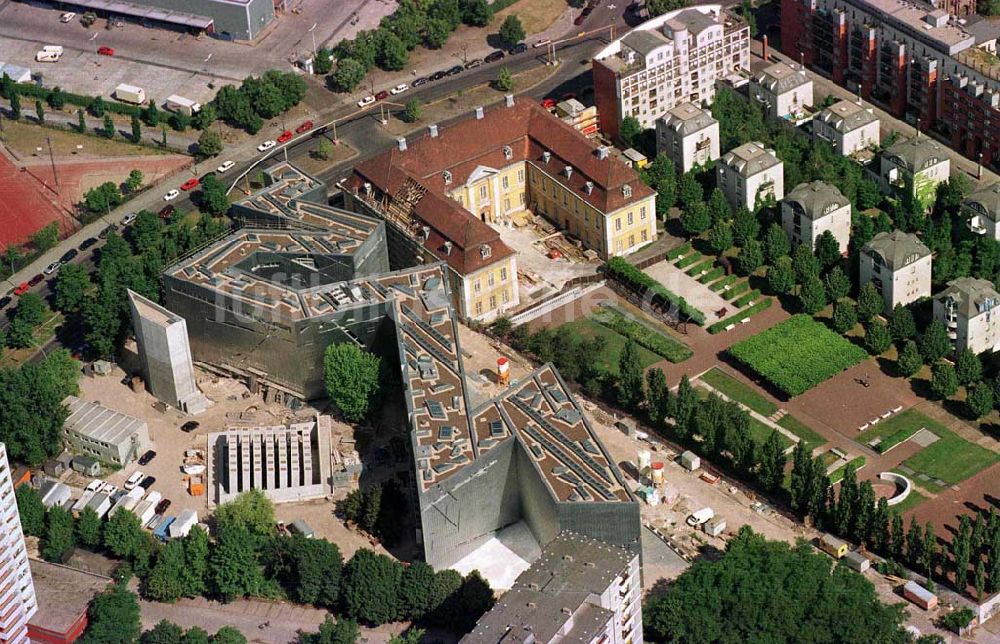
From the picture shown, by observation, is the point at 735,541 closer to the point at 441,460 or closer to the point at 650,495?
the point at 650,495

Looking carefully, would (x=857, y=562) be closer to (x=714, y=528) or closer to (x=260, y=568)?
(x=714, y=528)

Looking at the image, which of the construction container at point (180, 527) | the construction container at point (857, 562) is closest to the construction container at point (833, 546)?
the construction container at point (857, 562)

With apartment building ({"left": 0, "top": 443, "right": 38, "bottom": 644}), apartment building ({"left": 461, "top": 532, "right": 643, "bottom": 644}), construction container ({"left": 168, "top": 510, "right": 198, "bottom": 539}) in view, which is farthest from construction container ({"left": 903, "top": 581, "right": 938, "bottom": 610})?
apartment building ({"left": 0, "top": 443, "right": 38, "bottom": 644})

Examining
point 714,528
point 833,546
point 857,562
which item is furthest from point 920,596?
point 714,528

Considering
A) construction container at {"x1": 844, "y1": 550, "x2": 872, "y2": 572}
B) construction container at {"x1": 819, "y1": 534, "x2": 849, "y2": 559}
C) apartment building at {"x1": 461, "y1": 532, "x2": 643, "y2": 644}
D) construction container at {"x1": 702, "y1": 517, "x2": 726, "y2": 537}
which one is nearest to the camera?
apartment building at {"x1": 461, "y1": 532, "x2": 643, "y2": 644}

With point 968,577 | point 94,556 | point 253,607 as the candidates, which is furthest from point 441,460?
point 968,577

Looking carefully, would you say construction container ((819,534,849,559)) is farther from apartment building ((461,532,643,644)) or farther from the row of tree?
the row of tree

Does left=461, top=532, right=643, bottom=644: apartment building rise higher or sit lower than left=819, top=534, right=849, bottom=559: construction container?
higher
